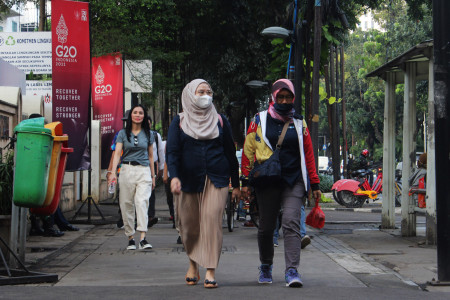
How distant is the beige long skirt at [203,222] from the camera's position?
689cm

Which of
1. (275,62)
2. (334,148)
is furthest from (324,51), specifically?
(334,148)

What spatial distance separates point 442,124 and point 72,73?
809 cm

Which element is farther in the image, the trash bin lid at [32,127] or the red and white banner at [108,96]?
the red and white banner at [108,96]

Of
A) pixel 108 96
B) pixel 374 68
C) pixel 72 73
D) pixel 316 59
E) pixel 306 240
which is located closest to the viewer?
pixel 306 240

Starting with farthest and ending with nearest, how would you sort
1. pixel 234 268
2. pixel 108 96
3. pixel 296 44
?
pixel 108 96 → pixel 296 44 → pixel 234 268

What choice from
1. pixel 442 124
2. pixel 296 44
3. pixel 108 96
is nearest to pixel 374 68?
pixel 108 96

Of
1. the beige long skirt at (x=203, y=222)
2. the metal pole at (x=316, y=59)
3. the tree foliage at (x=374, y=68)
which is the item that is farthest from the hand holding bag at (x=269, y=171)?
the tree foliage at (x=374, y=68)

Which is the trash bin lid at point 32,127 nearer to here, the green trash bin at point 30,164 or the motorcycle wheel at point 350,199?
the green trash bin at point 30,164

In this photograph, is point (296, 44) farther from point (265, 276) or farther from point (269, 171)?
point (265, 276)

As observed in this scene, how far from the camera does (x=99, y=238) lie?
1185cm

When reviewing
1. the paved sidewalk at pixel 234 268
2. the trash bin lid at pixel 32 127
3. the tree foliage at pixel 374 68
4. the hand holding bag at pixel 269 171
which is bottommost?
the paved sidewalk at pixel 234 268

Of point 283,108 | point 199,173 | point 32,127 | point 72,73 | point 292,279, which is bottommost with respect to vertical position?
point 292,279

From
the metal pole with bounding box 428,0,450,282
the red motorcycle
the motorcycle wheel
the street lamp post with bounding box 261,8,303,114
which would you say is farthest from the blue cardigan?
the motorcycle wheel

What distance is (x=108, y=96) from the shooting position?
64.7ft
